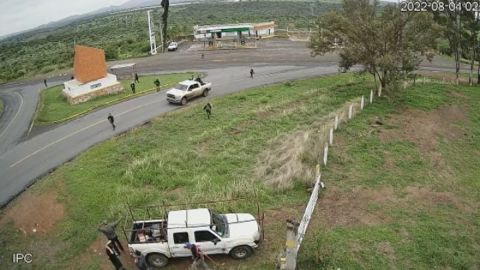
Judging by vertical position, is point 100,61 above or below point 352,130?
above

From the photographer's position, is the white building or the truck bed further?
the white building

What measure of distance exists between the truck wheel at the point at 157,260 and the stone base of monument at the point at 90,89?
27858mm

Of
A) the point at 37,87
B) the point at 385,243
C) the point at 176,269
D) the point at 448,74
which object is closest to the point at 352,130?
the point at 385,243

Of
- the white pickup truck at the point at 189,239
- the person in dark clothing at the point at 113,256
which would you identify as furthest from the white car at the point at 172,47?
the person in dark clothing at the point at 113,256

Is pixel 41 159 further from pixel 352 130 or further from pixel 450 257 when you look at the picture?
pixel 450 257

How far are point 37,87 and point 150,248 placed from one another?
4317 cm

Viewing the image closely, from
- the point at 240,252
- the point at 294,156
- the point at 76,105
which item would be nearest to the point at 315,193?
the point at 294,156

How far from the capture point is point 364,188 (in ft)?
63.7

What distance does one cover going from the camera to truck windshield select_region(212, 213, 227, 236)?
15096 mm

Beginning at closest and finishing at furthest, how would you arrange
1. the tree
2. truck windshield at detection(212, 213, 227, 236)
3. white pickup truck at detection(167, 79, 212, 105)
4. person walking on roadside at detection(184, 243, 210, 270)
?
person walking on roadside at detection(184, 243, 210, 270) → truck windshield at detection(212, 213, 227, 236) → the tree → white pickup truck at detection(167, 79, 212, 105)

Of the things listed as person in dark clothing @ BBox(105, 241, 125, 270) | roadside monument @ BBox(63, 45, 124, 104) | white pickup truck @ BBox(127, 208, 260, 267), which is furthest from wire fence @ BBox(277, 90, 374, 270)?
roadside monument @ BBox(63, 45, 124, 104)

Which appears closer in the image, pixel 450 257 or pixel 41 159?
pixel 450 257

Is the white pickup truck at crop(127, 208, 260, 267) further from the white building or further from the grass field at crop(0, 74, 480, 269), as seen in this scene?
the white building
